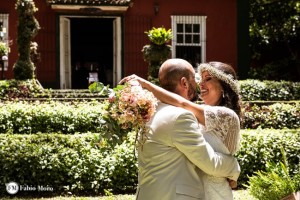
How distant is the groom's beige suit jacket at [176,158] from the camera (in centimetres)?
307

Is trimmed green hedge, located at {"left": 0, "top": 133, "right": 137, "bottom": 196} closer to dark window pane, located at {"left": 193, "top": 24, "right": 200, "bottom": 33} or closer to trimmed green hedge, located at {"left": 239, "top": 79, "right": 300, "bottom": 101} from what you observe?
trimmed green hedge, located at {"left": 239, "top": 79, "right": 300, "bottom": 101}

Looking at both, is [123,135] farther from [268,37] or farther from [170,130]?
[268,37]

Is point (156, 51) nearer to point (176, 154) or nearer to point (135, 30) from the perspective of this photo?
point (135, 30)

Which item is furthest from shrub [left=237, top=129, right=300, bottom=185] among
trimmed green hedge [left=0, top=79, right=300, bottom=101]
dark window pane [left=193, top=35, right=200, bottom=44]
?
dark window pane [left=193, top=35, right=200, bottom=44]

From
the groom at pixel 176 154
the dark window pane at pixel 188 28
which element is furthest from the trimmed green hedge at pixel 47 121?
the dark window pane at pixel 188 28

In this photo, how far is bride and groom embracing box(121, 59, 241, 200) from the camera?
10.2 ft

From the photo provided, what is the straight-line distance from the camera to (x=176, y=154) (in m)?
3.14

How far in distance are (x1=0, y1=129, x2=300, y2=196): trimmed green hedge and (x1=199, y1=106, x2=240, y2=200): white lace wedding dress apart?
4.47 meters

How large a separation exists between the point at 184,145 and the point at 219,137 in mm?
440

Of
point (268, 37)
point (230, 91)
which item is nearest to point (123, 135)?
point (230, 91)

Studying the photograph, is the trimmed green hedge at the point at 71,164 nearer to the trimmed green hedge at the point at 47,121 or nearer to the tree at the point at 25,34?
the trimmed green hedge at the point at 47,121

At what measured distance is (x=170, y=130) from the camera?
310 centimetres

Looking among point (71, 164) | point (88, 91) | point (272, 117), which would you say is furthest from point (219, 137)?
point (88, 91)

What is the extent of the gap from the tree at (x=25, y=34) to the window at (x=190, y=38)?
549 cm
